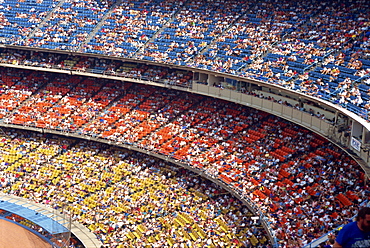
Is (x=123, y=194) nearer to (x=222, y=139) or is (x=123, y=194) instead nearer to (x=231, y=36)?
(x=222, y=139)

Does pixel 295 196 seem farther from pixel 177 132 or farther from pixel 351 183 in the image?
pixel 177 132

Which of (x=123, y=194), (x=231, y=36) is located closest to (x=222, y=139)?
(x=123, y=194)

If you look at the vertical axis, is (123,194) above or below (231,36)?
below

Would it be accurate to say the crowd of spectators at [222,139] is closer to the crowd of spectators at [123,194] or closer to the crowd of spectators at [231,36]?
the crowd of spectators at [123,194]

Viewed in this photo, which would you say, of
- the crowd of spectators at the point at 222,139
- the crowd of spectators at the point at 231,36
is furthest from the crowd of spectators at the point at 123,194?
the crowd of spectators at the point at 231,36

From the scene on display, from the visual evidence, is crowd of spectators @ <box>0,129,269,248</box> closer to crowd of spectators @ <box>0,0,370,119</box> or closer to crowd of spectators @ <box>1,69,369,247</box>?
crowd of spectators @ <box>1,69,369,247</box>

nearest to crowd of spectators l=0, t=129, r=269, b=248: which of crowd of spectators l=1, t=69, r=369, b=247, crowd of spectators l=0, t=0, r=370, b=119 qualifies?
crowd of spectators l=1, t=69, r=369, b=247

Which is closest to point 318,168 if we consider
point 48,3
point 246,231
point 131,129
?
point 246,231
